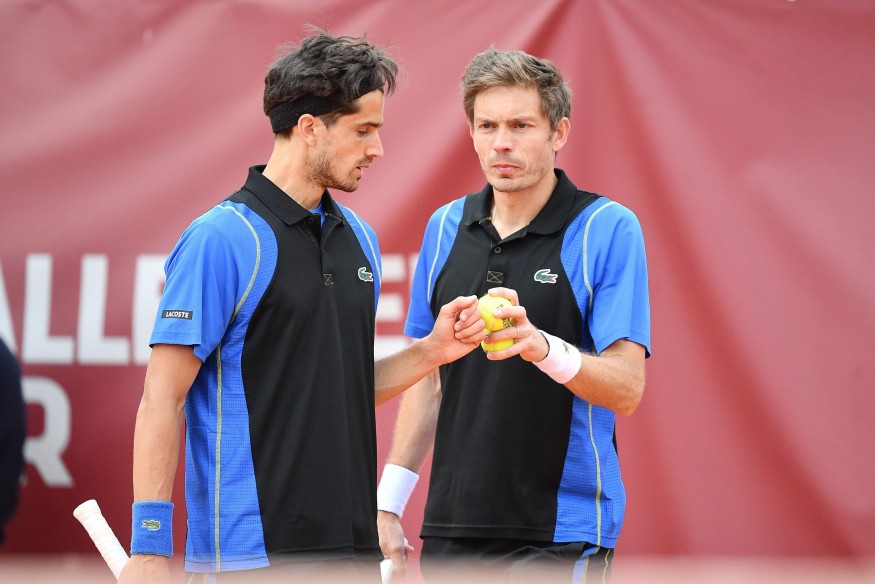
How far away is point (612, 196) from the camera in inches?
212

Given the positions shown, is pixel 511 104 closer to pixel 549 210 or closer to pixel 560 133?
pixel 560 133

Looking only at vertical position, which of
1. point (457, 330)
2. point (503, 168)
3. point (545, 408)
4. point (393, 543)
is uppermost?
point (503, 168)

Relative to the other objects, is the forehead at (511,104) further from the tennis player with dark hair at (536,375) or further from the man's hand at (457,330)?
the man's hand at (457,330)

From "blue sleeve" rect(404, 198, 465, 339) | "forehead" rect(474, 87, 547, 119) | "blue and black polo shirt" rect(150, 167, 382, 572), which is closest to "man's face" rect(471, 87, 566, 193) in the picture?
"forehead" rect(474, 87, 547, 119)

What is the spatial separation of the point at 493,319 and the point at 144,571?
1.24 meters

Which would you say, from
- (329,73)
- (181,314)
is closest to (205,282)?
(181,314)

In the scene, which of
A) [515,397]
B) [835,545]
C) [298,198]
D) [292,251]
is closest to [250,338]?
[292,251]

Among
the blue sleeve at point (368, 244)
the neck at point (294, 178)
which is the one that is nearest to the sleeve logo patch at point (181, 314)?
the neck at point (294, 178)

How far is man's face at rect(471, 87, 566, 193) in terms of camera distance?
13.4 ft

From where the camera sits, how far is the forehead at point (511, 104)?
4141mm

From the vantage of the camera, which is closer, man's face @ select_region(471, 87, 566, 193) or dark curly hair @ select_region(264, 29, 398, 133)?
dark curly hair @ select_region(264, 29, 398, 133)

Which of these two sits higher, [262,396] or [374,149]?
[374,149]

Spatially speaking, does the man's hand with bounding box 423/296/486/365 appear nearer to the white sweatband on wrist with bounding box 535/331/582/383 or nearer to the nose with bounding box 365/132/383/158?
the white sweatband on wrist with bounding box 535/331/582/383

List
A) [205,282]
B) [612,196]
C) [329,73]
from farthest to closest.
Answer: [612,196] → [329,73] → [205,282]
